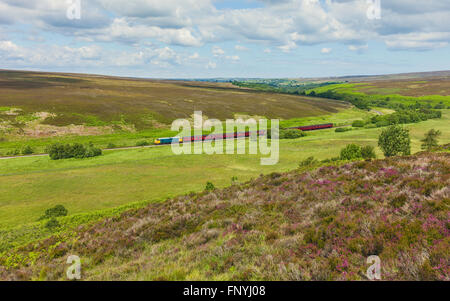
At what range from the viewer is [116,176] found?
4128 centimetres

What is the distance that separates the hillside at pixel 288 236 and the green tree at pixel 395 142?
26.0 metres

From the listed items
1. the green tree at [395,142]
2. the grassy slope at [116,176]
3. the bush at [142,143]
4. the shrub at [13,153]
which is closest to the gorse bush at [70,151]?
the grassy slope at [116,176]

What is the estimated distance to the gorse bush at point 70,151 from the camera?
52.6 m

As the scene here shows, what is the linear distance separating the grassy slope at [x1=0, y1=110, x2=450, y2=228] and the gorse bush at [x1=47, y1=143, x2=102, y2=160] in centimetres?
195

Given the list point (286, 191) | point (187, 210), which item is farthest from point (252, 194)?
point (187, 210)

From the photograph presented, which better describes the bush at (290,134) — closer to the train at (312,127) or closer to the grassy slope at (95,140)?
the train at (312,127)

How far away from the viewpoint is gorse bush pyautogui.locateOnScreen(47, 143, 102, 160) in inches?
2072

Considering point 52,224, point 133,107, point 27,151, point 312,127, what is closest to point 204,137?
point 312,127

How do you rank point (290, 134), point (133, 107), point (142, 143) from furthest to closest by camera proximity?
point (133, 107) → point (290, 134) → point (142, 143)

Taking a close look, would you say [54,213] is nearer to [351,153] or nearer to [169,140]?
[351,153]

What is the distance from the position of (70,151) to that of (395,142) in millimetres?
57992

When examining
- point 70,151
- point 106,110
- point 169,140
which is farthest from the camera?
point 106,110
